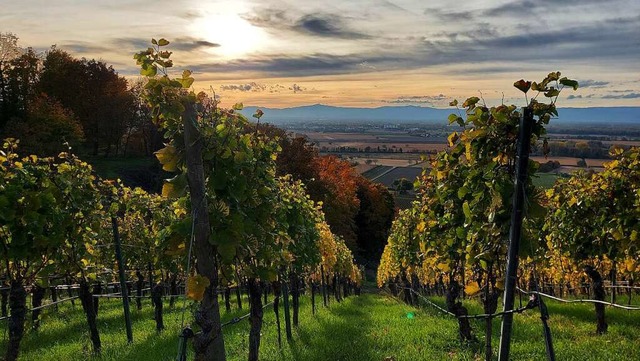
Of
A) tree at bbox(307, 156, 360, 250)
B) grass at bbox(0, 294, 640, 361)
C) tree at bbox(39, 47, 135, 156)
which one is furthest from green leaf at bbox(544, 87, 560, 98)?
tree at bbox(39, 47, 135, 156)

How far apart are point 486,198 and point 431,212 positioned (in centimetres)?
391

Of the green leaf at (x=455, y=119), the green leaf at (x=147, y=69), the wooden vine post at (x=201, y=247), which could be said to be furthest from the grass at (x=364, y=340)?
the green leaf at (x=455, y=119)

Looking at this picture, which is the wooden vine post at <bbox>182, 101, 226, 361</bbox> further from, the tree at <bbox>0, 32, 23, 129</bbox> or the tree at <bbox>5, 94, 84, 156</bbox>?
the tree at <bbox>0, 32, 23, 129</bbox>

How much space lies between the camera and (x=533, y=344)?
32.9 feet

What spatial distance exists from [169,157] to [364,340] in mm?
7568

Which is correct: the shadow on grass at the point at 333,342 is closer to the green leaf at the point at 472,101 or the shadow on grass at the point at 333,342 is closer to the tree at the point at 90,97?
the green leaf at the point at 472,101

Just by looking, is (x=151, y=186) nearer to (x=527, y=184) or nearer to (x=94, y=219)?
(x=94, y=219)

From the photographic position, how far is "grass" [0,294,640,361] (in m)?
9.21

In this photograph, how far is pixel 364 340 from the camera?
35.0 feet

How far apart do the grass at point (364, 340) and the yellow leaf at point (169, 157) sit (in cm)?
425

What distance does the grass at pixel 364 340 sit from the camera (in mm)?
9211

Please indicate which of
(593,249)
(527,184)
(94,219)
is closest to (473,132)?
(527,184)

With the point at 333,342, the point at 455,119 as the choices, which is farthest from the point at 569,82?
the point at 333,342

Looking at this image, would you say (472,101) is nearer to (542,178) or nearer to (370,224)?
(370,224)
